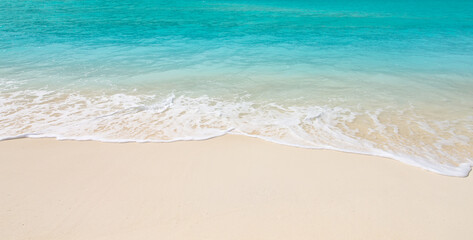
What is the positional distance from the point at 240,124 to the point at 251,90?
2.25 m

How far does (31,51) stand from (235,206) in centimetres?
1249

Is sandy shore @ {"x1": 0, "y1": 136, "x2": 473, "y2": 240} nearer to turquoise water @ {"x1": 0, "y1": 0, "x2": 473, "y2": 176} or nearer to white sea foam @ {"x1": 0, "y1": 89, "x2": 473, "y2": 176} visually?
white sea foam @ {"x1": 0, "y1": 89, "x2": 473, "y2": 176}

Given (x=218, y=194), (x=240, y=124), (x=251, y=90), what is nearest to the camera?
(x=218, y=194)

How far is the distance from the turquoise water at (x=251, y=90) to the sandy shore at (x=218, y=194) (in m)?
0.49

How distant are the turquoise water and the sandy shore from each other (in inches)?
19.3

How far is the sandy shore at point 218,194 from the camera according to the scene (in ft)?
9.75

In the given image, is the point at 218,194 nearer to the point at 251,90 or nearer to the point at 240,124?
the point at 240,124

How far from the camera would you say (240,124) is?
564 centimetres

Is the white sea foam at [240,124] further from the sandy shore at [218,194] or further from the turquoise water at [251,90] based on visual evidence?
the sandy shore at [218,194]

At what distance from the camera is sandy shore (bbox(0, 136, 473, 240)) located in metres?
2.97

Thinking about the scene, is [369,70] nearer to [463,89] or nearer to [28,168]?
[463,89]

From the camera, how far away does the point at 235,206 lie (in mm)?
3330

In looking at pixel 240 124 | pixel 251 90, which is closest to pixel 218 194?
pixel 240 124

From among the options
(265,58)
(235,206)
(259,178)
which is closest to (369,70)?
(265,58)
